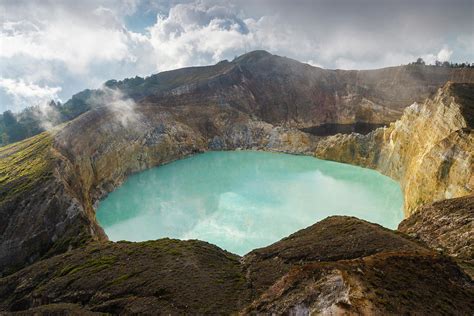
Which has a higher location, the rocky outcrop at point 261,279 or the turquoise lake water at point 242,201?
the rocky outcrop at point 261,279

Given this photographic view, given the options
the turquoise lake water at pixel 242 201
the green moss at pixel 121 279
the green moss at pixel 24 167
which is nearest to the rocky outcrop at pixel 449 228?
the turquoise lake water at pixel 242 201

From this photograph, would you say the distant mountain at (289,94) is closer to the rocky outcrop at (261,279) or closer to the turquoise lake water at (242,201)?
the turquoise lake water at (242,201)

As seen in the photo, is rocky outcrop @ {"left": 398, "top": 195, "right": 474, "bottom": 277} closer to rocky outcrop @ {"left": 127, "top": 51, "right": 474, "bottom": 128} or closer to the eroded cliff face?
the eroded cliff face

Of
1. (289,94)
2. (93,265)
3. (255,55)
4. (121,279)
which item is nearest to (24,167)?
(93,265)

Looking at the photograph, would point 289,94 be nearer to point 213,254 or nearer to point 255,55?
point 255,55

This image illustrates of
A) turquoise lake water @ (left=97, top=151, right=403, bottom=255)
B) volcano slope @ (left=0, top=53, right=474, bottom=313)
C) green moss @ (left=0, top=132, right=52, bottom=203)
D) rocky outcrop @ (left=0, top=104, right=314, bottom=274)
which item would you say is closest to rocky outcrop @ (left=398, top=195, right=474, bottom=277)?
volcano slope @ (left=0, top=53, right=474, bottom=313)

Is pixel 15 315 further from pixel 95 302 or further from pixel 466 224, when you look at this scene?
pixel 466 224

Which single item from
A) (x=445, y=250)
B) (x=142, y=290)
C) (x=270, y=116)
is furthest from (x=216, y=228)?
(x=270, y=116)
